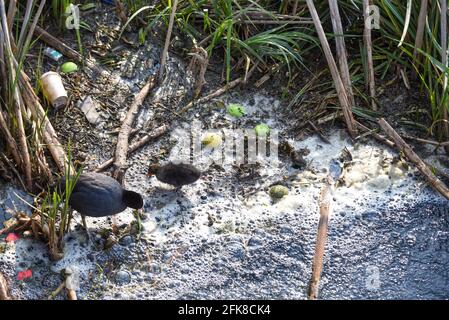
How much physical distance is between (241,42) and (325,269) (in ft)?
4.32

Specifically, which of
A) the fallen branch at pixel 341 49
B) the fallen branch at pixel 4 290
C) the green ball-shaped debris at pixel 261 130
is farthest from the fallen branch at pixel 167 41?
the fallen branch at pixel 4 290

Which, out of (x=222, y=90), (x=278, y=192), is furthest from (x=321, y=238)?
(x=222, y=90)

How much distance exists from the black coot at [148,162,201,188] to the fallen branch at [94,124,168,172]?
242 millimetres

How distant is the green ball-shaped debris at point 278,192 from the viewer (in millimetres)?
3809

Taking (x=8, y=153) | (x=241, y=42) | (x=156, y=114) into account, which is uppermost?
(x=241, y=42)

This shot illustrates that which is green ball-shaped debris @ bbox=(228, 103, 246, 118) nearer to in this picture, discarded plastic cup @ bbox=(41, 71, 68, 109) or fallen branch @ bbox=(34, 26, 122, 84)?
fallen branch @ bbox=(34, 26, 122, 84)

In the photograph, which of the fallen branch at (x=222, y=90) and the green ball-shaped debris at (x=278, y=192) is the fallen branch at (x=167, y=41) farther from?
the green ball-shaped debris at (x=278, y=192)

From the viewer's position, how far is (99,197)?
11.6 feet

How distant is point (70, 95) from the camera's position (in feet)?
13.5

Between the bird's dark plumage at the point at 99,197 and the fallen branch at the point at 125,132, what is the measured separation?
0.66ft

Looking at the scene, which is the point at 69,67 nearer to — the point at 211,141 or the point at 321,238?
the point at 211,141

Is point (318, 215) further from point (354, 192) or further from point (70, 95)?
point (70, 95)
